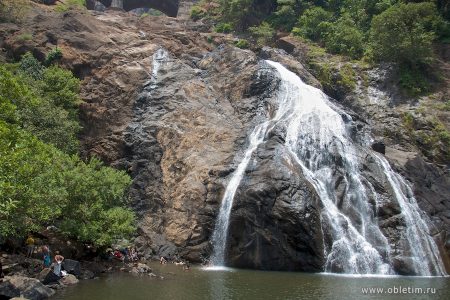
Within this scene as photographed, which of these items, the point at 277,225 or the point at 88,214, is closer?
the point at 88,214

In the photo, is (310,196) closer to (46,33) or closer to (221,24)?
(46,33)

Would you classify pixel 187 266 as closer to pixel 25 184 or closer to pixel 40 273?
pixel 40 273

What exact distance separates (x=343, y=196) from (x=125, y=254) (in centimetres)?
1526

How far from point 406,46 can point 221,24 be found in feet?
93.2

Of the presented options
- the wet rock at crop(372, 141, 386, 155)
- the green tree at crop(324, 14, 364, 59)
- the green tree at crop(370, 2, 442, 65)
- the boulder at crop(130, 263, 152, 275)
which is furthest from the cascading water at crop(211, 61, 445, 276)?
the green tree at crop(324, 14, 364, 59)

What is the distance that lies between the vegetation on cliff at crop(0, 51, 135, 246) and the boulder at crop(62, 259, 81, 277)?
1644 mm

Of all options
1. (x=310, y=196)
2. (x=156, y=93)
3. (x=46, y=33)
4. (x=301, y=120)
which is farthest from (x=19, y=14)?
(x=310, y=196)

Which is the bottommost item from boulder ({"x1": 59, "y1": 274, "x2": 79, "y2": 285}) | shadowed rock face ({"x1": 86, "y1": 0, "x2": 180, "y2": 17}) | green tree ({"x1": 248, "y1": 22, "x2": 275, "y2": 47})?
boulder ({"x1": 59, "y1": 274, "x2": 79, "y2": 285})

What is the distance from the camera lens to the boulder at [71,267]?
20391 millimetres

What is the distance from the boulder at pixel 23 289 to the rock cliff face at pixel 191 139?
533 inches

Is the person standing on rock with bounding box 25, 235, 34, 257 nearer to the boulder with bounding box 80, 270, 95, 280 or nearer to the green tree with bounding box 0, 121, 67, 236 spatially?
the green tree with bounding box 0, 121, 67, 236

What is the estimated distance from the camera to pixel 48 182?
1997 cm

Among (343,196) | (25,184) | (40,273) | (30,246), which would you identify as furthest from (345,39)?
(40,273)

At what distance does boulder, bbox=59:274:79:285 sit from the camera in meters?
18.8
